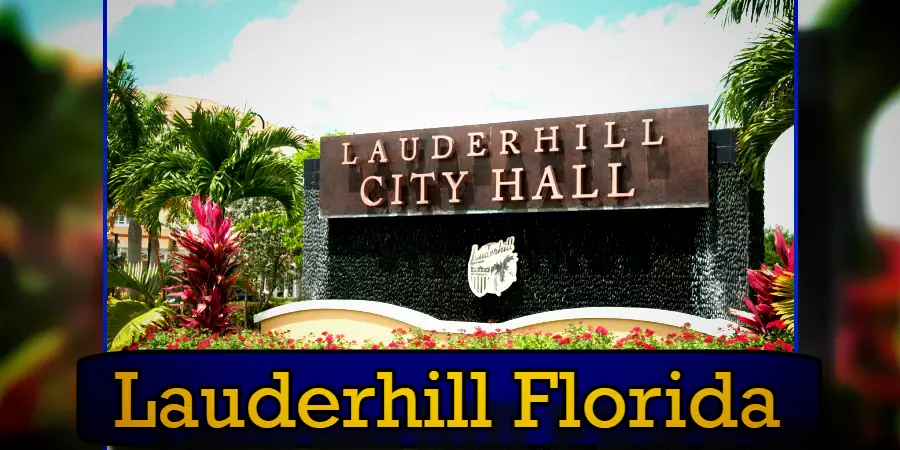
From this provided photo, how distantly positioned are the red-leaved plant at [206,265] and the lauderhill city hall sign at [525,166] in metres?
3.52

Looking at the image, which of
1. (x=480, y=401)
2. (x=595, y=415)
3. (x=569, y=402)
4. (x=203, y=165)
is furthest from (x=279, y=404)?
(x=203, y=165)

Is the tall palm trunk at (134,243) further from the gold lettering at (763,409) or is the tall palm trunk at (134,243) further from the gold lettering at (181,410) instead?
the gold lettering at (763,409)

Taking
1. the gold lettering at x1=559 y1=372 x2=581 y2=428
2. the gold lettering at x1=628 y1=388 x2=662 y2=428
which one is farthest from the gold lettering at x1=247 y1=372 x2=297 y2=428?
the gold lettering at x1=628 y1=388 x2=662 y2=428

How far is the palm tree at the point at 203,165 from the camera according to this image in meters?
10.1

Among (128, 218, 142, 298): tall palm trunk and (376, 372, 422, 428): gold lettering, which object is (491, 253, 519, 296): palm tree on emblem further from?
(128, 218, 142, 298): tall palm trunk

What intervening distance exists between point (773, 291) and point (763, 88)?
254 centimetres

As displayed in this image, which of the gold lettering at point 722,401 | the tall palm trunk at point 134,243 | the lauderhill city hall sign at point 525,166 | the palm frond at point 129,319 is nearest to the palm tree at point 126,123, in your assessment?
the tall palm trunk at point 134,243

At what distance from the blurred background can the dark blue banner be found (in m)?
0.25

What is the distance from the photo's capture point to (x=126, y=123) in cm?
1065

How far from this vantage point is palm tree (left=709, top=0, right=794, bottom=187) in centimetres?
671

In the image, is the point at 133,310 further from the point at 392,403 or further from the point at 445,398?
the point at 445,398
